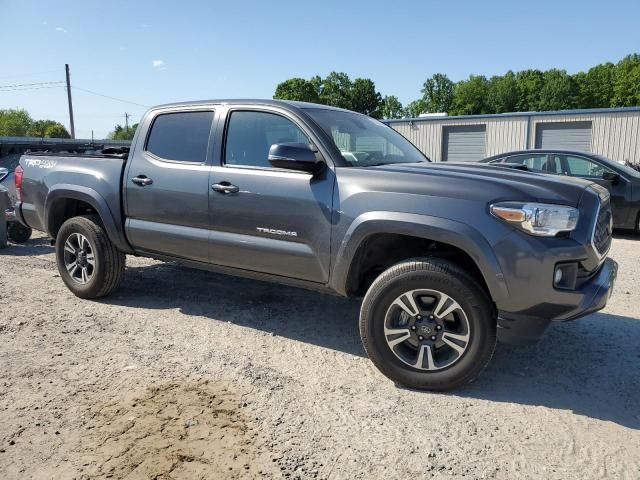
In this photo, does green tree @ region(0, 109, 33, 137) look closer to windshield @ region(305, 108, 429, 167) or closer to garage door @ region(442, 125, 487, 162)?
garage door @ region(442, 125, 487, 162)

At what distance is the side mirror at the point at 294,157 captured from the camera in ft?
12.1

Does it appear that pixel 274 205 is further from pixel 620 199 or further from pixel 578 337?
pixel 620 199

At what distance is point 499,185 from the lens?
328cm

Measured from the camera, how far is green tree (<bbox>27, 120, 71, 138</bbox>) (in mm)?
93188

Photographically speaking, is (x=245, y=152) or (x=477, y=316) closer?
(x=477, y=316)

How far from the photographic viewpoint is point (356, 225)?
3594mm

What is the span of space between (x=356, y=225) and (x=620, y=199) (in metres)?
7.65

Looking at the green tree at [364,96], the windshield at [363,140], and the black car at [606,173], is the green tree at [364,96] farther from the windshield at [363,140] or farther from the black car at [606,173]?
the windshield at [363,140]

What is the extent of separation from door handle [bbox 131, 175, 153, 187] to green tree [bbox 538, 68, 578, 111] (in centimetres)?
9785

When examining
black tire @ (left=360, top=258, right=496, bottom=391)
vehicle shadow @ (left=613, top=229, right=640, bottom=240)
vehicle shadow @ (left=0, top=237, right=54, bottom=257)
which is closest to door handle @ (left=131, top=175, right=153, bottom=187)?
black tire @ (left=360, top=258, right=496, bottom=391)

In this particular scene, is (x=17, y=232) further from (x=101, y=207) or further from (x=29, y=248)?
(x=101, y=207)

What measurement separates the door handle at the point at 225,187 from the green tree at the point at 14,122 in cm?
11406

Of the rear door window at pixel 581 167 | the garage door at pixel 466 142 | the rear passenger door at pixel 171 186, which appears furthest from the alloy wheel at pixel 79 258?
the garage door at pixel 466 142

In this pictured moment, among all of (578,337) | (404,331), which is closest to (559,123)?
(578,337)
